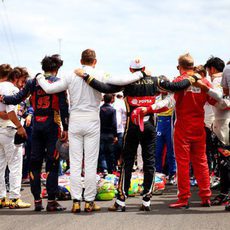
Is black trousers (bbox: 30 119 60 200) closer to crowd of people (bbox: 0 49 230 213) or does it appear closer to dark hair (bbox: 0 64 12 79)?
crowd of people (bbox: 0 49 230 213)

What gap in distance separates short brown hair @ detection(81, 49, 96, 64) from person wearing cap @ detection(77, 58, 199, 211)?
278 mm

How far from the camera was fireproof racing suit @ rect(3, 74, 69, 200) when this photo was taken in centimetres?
684

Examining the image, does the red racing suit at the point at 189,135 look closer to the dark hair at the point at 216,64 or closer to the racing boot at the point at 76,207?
the dark hair at the point at 216,64

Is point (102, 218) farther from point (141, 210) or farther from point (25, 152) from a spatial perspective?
point (25, 152)

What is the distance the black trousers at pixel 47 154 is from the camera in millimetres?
6839

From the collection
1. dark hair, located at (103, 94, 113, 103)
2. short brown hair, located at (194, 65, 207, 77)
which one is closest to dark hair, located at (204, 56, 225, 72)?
short brown hair, located at (194, 65, 207, 77)

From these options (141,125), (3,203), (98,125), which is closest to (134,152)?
(141,125)

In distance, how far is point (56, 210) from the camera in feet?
22.3

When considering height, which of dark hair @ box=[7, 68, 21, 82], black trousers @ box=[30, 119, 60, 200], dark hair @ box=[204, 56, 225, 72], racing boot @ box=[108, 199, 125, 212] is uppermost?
dark hair @ box=[204, 56, 225, 72]

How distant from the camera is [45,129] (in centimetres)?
682

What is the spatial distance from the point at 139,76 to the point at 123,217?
188 cm

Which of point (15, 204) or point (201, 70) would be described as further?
point (201, 70)

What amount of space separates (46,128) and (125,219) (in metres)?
1.75

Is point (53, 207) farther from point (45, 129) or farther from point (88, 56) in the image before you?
point (88, 56)
